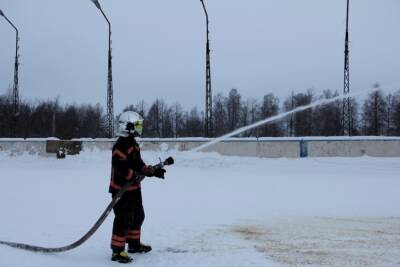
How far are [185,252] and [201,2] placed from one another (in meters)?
18.8

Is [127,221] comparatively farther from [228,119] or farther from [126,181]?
[228,119]

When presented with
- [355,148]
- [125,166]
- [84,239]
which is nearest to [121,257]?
[84,239]

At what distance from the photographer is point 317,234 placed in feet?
24.8

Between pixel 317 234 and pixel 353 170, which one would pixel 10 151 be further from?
pixel 317 234

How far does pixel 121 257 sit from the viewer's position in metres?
5.99

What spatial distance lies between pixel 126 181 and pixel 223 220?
3.06m

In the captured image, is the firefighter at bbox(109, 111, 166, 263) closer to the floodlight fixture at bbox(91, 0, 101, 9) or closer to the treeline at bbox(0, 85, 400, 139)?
the floodlight fixture at bbox(91, 0, 101, 9)

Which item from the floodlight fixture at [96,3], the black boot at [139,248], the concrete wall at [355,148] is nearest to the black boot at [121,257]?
the black boot at [139,248]

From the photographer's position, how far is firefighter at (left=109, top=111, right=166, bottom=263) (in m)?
6.11

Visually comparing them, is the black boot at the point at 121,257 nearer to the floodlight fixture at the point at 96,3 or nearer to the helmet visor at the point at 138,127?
the helmet visor at the point at 138,127

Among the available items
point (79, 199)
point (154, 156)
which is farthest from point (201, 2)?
point (79, 199)

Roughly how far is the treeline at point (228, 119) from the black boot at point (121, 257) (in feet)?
190

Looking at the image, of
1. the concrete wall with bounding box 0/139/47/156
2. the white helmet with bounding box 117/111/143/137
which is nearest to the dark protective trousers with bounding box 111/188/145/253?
the white helmet with bounding box 117/111/143/137

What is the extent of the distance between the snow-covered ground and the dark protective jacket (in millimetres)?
952
